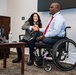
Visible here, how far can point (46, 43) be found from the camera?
2.96 meters

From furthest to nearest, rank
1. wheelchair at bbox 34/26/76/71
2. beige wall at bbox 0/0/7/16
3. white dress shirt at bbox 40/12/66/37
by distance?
1. beige wall at bbox 0/0/7/16
2. white dress shirt at bbox 40/12/66/37
3. wheelchair at bbox 34/26/76/71

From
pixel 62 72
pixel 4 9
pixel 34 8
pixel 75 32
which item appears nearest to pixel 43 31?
pixel 75 32

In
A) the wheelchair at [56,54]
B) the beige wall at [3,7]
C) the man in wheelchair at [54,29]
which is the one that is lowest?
the wheelchair at [56,54]

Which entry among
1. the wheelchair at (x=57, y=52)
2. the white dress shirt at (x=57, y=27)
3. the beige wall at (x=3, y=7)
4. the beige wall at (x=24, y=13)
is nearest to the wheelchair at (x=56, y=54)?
the wheelchair at (x=57, y=52)

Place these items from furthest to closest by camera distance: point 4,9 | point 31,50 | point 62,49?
point 4,9 < point 31,50 < point 62,49

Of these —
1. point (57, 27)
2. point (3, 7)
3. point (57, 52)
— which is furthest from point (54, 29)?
point (3, 7)

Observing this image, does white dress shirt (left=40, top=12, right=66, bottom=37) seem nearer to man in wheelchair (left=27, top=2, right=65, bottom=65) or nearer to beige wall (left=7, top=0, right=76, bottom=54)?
man in wheelchair (left=27, top=2, right=65, bottom=65)

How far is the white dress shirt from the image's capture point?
9.59ft

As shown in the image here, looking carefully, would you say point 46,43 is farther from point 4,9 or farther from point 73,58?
point 4,9

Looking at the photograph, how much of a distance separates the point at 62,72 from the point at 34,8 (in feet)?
6.94

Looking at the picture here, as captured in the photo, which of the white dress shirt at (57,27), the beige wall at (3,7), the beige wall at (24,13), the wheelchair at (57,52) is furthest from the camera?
the beige wall at (3,7)

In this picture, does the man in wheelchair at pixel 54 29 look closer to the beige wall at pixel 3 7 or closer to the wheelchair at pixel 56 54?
the wheelchair at pixel 56 54

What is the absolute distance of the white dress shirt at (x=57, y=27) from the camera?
2.92 metres

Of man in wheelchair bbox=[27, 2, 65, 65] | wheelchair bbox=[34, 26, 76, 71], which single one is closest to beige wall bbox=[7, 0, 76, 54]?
man in wheelchair bbox=[27, 2, 65, 65]
